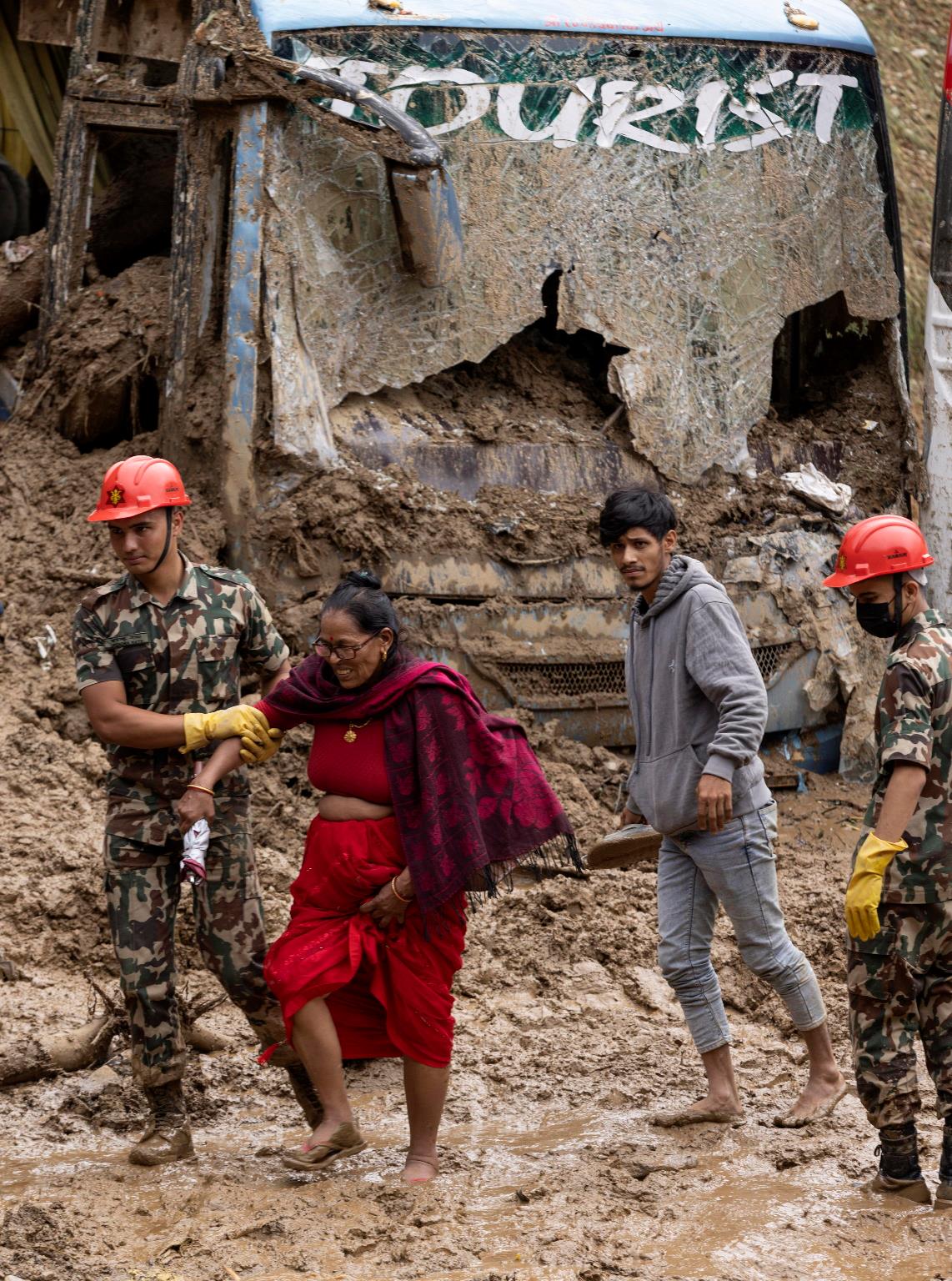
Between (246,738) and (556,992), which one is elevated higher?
(246,738)

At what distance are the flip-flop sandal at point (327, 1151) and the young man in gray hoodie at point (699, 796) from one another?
2.86 ft

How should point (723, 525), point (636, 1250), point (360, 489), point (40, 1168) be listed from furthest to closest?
point (723, 525) < point (360, 489) < point (40, 1168) < point (636, 1250)

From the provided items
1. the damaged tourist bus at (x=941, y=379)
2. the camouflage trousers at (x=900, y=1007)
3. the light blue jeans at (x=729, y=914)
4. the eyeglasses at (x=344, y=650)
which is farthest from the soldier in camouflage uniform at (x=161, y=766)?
the damaged tourist bus at (x=941, y=379)

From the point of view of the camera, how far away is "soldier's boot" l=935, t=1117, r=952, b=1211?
369 centimetres

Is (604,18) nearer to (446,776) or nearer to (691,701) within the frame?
(691,701)

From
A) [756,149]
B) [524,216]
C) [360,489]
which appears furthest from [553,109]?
[360,489]

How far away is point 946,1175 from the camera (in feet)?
12.2

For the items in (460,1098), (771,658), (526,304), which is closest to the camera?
(460,1098)

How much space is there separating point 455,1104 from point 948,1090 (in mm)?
1444

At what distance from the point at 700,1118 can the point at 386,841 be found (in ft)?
3.98

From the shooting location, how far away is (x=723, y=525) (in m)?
6.14

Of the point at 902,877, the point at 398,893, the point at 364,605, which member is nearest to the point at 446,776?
the point at 398,893

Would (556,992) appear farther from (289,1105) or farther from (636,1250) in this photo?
(636,1250)

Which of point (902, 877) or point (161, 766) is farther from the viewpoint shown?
point (161, 766)
